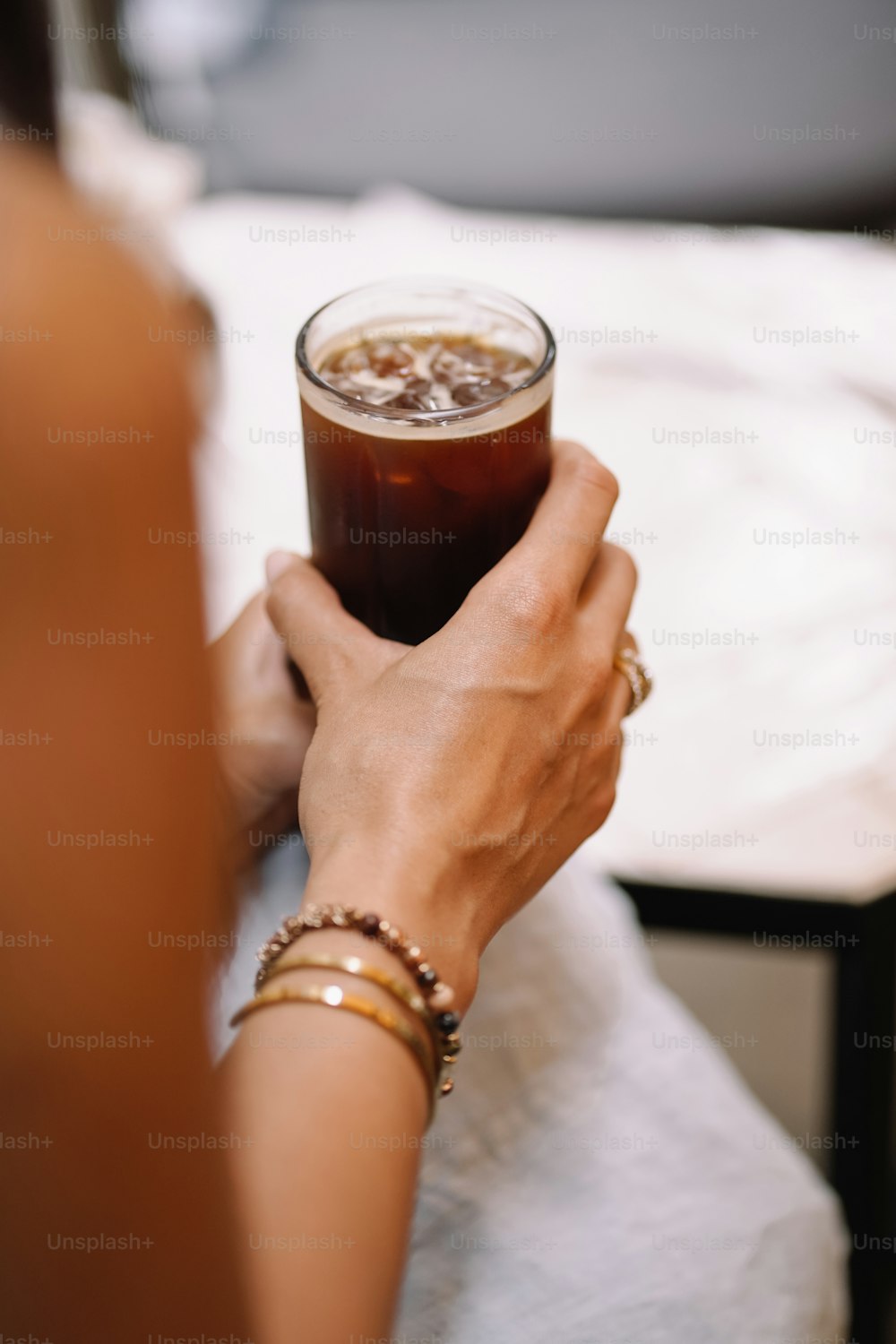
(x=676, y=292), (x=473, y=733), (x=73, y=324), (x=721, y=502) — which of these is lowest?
(x=721, y=502)

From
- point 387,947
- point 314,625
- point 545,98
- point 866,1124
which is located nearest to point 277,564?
point 314,625

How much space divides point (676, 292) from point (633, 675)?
3.82 feet

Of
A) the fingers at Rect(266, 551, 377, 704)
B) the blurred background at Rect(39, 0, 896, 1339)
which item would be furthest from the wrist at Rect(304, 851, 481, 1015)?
the blurred background at Rect(39, 0, 896, 1339)

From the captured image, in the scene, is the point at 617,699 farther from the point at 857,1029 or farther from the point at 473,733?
the point at 857,1029

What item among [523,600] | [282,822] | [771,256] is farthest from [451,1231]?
[771,256]

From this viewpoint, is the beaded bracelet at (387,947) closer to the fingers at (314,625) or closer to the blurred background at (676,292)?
the fingers at (314,625)

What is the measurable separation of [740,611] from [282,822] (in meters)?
0.62

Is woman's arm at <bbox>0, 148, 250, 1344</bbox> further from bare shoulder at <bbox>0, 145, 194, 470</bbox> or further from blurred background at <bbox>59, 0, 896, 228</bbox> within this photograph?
blurred background at <bbox>59, 0, 896, 228</bbox>

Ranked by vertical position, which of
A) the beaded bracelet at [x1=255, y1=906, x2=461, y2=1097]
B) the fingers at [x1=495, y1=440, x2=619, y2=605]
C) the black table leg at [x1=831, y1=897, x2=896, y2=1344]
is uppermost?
the fingers at [x1=495, y1=440, x2=619, y2=605]

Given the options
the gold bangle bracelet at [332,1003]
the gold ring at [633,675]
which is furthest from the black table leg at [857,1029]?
the gold bangle bracelet at [332,1003]

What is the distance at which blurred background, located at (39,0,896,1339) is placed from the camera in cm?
132

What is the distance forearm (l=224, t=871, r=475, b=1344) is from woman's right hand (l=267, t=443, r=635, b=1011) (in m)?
0.07

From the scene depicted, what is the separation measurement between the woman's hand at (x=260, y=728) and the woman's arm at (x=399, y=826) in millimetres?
116

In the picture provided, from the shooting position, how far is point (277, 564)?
3.49 feet
